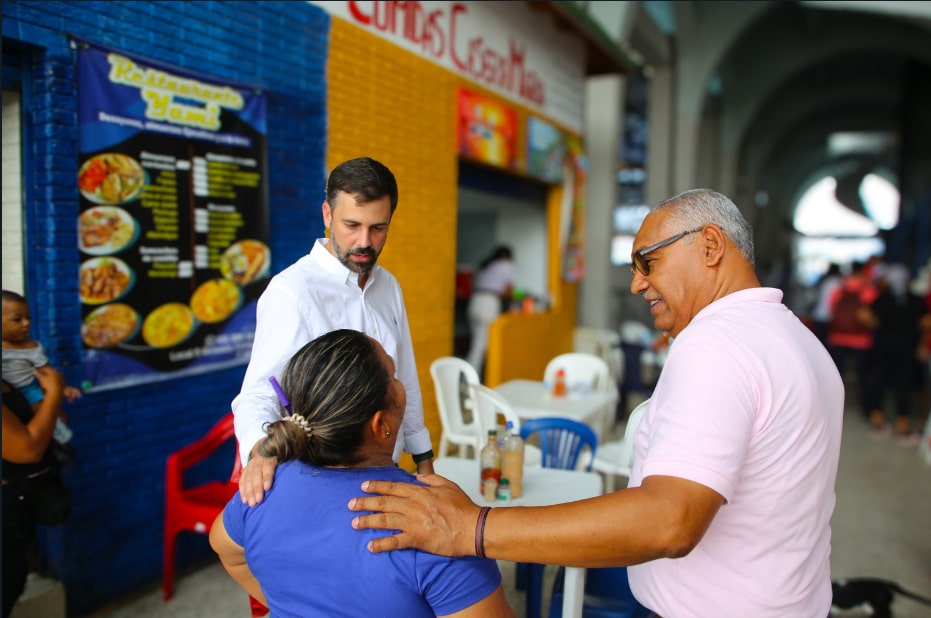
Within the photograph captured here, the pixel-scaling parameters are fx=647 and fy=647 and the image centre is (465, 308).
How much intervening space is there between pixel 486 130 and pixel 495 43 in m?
0.76

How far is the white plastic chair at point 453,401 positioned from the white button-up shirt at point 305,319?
6.55 feet

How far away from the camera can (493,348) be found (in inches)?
227

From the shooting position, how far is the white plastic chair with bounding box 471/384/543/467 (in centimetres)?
354

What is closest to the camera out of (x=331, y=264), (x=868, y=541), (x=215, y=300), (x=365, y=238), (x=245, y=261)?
(x=365, y=238)

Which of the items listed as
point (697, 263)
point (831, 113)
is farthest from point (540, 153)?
point (831, 113)

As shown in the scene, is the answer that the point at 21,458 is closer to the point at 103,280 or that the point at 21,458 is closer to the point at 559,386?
the point at 103,280

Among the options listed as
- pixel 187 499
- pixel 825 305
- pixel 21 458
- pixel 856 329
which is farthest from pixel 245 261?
pixel 825 305

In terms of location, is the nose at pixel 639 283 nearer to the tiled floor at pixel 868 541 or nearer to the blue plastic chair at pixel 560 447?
the tiled floor at pixel 868 541

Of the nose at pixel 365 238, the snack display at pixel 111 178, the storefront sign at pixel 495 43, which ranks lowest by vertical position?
the nose at pixel 365 238

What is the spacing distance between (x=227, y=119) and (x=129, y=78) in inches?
20.3

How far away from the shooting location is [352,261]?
5.55 feet

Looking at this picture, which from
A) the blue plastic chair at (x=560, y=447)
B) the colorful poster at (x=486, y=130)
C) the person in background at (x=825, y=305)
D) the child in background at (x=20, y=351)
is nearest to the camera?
the child in background at (x=20, y=351)

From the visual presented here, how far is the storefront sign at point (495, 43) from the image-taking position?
421 centimetres

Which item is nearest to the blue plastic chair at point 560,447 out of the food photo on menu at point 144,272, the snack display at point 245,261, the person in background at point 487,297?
the snack display at point 245,261
